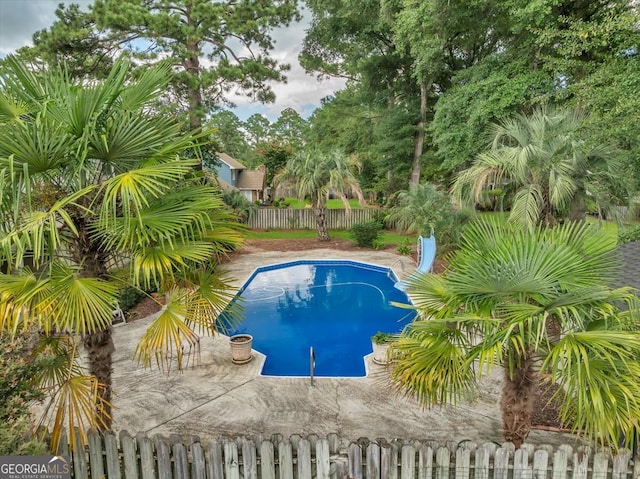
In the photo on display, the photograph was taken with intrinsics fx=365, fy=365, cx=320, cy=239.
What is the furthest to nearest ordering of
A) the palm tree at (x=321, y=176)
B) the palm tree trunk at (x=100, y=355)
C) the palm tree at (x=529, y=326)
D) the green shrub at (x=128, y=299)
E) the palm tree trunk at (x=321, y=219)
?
1. the palm tree trunk at (x=321, y=219)
2. the palm tree at (x=321, y=176)
3. the green shrub at (x=128, y=299)
4. the palm tree trunk at (x=100, y=355)
5. the palm tree at (x=529, y=326)

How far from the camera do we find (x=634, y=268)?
5070 millimetres

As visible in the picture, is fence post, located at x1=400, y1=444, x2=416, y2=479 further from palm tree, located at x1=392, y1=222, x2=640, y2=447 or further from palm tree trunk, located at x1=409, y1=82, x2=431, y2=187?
palm tree trunk, located at x1=409, y1=82, x2=431, y2=187

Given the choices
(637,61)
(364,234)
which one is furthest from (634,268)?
(364,234)

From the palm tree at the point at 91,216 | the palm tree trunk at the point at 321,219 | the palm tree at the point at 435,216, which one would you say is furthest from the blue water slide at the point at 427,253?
the palm tree at the point at 91,216

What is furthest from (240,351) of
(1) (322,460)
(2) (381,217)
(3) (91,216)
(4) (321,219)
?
(2) (381,217)

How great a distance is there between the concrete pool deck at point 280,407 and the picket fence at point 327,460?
1254mm

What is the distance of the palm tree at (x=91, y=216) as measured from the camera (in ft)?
9.14

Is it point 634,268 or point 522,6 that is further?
point 522,6

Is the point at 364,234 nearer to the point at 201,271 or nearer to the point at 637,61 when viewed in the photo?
A: the point at 637,61

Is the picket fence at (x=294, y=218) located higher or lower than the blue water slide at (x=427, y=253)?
higher

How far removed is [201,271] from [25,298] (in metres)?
1.52

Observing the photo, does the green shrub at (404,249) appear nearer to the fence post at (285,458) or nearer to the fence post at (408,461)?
the fence post at (408,461)

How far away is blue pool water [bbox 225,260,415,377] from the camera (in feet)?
25.2

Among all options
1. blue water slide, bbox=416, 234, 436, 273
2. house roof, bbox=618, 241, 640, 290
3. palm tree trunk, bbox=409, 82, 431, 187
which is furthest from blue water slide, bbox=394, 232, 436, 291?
palm tree trunk, bbox=409, 82, 431, 187
